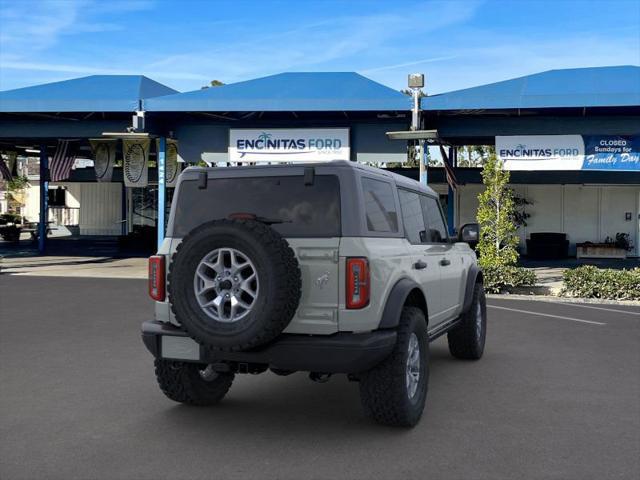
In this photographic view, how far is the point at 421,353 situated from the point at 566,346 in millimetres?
4267

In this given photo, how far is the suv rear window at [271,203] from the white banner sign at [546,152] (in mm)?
16019

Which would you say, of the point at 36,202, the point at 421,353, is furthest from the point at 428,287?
the point at 36,202

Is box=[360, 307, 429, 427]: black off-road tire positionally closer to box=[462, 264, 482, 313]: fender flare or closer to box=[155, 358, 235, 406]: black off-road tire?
box=[155, 358, 235, 406]: black off-road tire

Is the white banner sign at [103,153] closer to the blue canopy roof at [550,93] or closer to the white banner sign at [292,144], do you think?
the white banner sign at [292,144]

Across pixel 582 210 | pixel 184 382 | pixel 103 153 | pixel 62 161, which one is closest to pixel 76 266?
pixel 103 153

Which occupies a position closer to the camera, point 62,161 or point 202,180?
point 202,180

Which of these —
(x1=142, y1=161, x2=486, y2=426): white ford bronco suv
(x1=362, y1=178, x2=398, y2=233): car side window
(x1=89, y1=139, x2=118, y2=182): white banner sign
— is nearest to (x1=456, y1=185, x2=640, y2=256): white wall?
(x1=89, y1=139, x2=118, y2=182): white banner sign

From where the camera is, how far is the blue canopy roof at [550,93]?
18578mm

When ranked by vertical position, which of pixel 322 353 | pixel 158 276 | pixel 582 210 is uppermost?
pixel 582 210

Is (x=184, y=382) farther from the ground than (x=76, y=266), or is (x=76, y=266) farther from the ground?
(x=184, y=382)

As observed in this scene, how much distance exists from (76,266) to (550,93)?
51.5 ft

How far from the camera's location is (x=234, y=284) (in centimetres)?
466

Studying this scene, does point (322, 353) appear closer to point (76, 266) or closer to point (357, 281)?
point (357, 281)

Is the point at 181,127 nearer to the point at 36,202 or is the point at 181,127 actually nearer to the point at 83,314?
the point at 83,314
